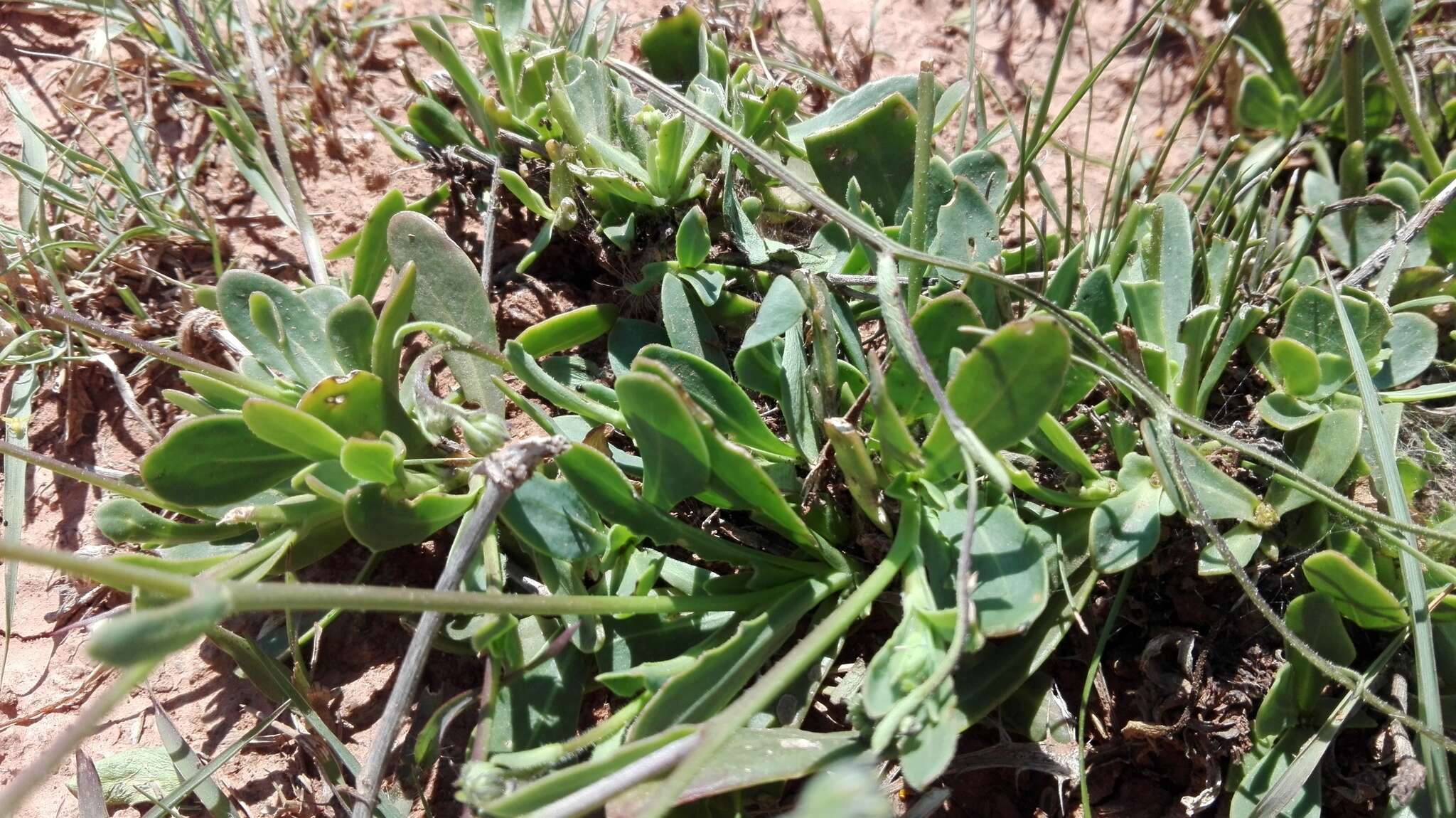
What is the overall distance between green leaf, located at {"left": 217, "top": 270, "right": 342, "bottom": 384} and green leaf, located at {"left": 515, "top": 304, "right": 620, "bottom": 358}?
390 mm

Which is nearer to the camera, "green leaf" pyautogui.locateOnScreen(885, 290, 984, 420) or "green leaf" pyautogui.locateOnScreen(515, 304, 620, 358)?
"green leaf" pyautogui.locateOnScreen(885, 290, 984, 420)

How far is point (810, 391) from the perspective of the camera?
1823 millimetres

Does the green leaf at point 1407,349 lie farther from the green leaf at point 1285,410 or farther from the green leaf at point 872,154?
the green leaf at point 872,154

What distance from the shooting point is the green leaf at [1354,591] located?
157cm

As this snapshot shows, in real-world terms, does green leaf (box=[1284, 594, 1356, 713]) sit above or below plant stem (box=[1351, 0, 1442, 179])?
below

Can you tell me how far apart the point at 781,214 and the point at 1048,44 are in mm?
1191

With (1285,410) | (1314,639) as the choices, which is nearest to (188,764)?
(1314,639)

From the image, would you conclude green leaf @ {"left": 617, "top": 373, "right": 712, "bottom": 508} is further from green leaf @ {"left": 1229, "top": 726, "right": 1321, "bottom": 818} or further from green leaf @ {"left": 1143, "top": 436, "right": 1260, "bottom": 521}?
green leaf @ {"left": 1229, "top": 726, "right": 1321, "bottom": 818}

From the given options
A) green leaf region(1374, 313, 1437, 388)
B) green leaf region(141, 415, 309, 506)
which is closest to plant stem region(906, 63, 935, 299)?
green leaf region(1374, 313, 1437, 388)

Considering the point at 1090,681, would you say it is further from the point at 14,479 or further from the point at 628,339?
the point at 14,479


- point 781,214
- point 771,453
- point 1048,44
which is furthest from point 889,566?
point 1048,44

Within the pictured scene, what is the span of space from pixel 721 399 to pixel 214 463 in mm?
885

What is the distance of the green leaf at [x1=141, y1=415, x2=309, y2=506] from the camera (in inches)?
63.6

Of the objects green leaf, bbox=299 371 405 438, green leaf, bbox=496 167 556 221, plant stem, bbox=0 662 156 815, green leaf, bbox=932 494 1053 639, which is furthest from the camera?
green leaf, bbox=496 167 556 221
